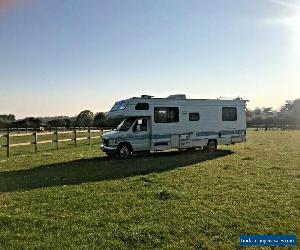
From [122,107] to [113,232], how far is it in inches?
534

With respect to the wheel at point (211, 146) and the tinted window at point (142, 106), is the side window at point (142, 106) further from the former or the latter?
the wheel at point (211, 146)

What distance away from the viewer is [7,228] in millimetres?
7660

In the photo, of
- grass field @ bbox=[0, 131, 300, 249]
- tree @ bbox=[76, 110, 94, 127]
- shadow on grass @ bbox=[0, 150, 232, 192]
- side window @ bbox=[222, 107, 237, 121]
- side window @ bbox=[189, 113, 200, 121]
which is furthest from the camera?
tree @ bbox=[76, 110, 94, 127]

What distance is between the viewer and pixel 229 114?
24.5m

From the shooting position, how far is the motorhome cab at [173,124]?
20531 millimetres

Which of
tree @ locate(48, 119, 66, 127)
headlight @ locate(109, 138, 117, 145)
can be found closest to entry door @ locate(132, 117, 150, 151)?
headlight @ locate(109, 138, 117, 145)

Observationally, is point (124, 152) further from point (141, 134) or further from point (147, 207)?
point (147, 207)

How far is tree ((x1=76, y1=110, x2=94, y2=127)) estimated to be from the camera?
8037 cm

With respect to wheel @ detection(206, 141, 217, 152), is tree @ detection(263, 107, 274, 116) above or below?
above

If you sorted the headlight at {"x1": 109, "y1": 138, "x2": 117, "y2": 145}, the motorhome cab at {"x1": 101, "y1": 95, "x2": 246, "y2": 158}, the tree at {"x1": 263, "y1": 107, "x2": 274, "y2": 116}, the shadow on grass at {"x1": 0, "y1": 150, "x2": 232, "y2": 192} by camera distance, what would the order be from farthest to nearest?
the tree at {"x1": 263, "y1": 107, "x2": 274, "y2": 116} → the motorhome cab at {"x1": 101, "y1": 95, "x2": 246, "y2": 158} → the headlight at {"x1": 109, "y1": 138, "x2": 117, "y2": 145} → the shadow on grass at {"x1": 0, "y1": 150, "x2": 232, "y2": 192}

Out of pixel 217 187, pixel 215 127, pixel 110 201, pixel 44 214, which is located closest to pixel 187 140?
pixel 215 127

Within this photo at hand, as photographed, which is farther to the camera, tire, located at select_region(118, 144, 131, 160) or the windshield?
the windshield

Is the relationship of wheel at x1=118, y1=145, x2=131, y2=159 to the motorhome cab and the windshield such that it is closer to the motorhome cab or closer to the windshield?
the motorhome cab

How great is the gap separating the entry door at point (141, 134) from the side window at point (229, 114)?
18.9 feet
